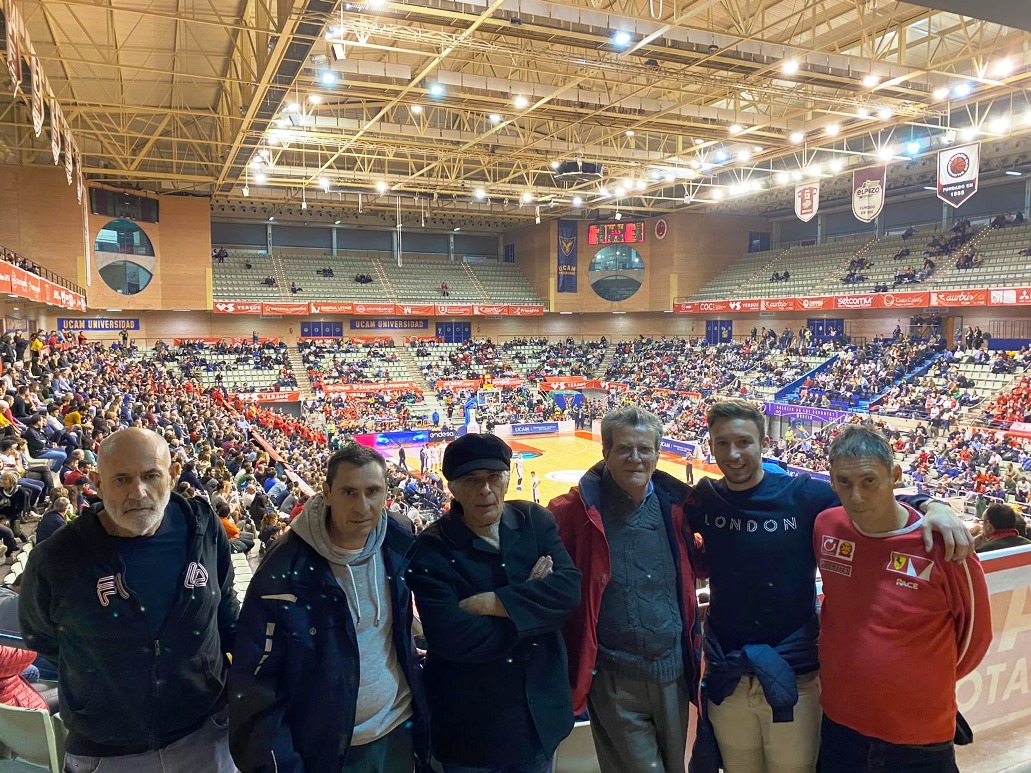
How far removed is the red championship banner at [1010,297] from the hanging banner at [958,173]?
331 inches

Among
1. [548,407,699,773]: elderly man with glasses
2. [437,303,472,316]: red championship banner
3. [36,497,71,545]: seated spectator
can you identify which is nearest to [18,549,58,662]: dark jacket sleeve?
[548,407,699,773]: elderly man with glasses

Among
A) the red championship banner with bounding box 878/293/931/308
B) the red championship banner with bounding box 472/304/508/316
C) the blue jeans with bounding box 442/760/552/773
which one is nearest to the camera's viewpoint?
the blue jeans with bounding box 442/760/552/773

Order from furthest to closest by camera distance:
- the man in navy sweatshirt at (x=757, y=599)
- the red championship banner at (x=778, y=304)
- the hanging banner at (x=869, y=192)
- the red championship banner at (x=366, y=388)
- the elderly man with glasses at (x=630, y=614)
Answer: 1. the red championship banner at (x=778, y=304)
2. the red championship banner at (x=366, y=388)
3. the hanging banner at (x=869, y=192)
4. the man in navy sweatshirt at (x=757, y=599)
5. the elderly man with glasses at (x=630, y=614)

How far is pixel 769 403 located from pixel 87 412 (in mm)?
24622

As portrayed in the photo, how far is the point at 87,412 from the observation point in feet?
39.5

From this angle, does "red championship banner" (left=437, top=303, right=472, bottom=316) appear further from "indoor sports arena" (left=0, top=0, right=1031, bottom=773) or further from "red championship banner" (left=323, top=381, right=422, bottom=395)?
"red championship banner" (left=323, top=381, right=422, bottom=395)

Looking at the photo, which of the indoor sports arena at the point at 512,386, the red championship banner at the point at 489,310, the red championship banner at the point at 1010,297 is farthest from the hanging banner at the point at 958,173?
the red championship banner at the point at 489,310

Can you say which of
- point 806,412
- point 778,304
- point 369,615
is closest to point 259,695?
point 369,615

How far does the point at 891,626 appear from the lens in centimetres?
246

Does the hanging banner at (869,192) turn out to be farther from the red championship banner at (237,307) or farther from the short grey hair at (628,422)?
the red championship banner at (237,307)

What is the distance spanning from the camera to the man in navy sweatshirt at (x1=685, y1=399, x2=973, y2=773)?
8.67 feet

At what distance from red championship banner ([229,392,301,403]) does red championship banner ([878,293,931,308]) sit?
2591cm

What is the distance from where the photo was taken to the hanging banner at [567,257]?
40.4m

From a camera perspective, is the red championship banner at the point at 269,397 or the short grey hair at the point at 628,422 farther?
the red championship banner at the point at 269,397
